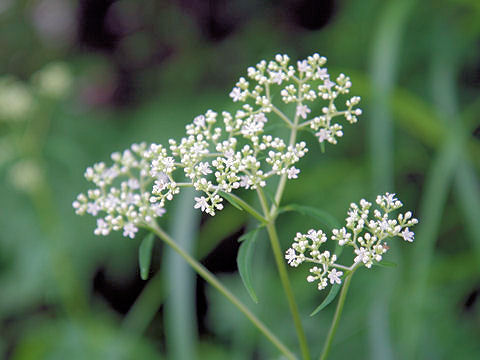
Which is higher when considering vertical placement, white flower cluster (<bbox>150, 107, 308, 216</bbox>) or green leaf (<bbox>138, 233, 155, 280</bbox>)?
white flower cluster (<bbox>150, 107, 308, 216</bbox>)

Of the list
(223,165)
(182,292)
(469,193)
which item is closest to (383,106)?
(469,193)

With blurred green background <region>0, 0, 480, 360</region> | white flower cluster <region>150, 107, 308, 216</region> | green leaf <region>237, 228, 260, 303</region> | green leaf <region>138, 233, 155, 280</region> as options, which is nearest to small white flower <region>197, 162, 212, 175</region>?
white flower cluster <region>150, 107, 308, 216</region>

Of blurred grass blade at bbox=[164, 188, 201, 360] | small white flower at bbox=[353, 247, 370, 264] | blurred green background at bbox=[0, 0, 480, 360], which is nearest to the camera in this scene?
small white flower at bbox=[353, 247, 370, 264]

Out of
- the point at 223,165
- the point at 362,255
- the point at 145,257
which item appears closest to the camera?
the point at 362,255

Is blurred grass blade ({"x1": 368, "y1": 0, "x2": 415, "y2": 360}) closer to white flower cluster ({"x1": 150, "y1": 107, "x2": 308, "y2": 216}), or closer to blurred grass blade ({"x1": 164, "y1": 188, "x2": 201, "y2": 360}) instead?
blurred grass blade ({"x1": 164, "y1": 188, "x2": 201, "y2": 360})

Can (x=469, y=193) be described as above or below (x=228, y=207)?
below

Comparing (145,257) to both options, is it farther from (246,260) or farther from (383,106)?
(383,106)

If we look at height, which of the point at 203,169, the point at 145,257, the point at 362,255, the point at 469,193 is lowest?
the point at 362,255

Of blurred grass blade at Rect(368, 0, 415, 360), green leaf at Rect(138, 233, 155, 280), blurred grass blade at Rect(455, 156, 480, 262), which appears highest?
blurred grass blade at Rect(368, 0, 415, 360)

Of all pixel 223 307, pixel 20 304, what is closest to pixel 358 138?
pixel 223 307

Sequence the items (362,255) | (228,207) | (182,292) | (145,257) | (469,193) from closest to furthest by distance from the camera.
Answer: (362,255) → (145,257) → (182,292) → (469,193) → (228,207)
